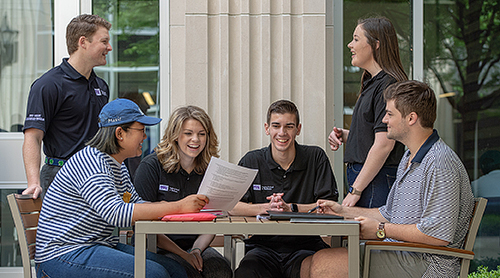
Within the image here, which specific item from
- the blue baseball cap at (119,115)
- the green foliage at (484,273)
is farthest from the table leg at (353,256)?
the green foliage at (484,273)

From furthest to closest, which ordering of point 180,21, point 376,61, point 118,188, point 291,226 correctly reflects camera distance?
point 180,21 → point 376,61 → point 118,188 → point 291,226

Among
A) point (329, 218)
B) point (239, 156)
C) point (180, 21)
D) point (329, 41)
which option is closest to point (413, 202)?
point (329, 218)

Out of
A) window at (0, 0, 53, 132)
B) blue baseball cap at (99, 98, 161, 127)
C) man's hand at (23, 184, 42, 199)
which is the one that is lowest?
man's hand at (23, 184, 42, 199)

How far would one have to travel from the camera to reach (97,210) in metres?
2.08

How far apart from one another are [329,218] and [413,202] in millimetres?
Result: 439

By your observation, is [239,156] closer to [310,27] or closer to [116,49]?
[310,27]

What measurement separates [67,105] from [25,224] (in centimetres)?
102

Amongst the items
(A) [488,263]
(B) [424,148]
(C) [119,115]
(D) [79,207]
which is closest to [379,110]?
(B) [424,148]

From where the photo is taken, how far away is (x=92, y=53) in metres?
3.17

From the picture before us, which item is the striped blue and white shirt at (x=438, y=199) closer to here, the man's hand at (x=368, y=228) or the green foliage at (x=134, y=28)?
the man's hand at (x=368, y=228)

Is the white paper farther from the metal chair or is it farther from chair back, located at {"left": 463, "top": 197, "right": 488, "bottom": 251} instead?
chair back, located at {"left": 463, "top": 197, "right": 488, "bottom": 251}

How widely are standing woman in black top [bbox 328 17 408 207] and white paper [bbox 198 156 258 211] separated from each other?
79 centimetres

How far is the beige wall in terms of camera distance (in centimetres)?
378

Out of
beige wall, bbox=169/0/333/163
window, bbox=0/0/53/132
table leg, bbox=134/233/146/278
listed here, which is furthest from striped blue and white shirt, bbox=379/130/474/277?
window, bbox=0/0/53/132
